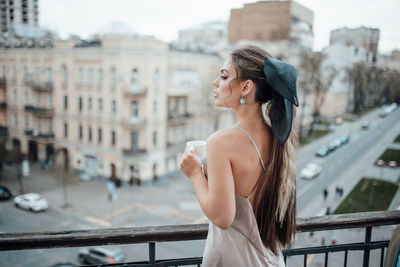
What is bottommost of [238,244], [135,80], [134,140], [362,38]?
[134,140]

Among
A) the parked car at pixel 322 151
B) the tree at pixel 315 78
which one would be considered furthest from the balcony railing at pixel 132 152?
the parked car at pixel 322 151

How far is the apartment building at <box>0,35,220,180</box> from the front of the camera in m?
6.97

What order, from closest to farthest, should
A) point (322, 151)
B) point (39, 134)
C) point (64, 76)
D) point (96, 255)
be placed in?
point (96, 255) → point (322, 151) → point (64, 76) → point (39, 134)

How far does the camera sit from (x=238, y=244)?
0.61 m

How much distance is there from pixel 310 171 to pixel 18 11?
15.8 feet

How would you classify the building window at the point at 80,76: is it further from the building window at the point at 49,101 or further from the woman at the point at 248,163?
the woman at the point at 248,163

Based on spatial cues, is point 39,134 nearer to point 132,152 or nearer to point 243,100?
point 132,152

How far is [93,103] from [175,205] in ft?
10.6

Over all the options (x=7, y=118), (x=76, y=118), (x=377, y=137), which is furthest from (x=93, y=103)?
(x=377, y=137)

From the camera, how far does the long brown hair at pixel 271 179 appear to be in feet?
1.90

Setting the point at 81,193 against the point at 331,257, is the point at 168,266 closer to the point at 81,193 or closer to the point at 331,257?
the point at 331,257

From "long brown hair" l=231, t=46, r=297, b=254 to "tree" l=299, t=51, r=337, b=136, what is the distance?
5.69 m

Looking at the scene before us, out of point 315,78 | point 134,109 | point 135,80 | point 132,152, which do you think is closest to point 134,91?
point 135,80

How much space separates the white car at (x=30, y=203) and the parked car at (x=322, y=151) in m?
4.91
